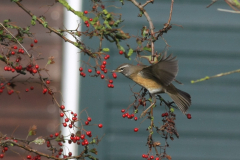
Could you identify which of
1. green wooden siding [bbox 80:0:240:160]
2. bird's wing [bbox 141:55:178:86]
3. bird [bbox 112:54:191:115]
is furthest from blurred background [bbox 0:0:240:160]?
bird's wing [bbox 141:55:178:86]

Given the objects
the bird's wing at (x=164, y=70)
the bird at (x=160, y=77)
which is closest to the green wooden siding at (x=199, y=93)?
the bird at (x=160, y=77)

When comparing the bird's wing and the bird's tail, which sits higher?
the bird's wing

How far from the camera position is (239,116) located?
2.77 meters

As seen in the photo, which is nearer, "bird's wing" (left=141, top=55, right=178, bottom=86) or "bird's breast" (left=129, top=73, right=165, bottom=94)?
"bird's wing" (left=141, top=55, right=178, bottom=86)

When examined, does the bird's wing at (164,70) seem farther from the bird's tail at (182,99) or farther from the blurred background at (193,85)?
the blurred background at (193,85)

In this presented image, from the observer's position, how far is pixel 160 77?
51.7 inches

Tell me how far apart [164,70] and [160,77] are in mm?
89

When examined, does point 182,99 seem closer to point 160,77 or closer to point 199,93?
point 160,77

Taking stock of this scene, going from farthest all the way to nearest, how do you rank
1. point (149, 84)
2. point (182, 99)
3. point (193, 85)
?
point (193, 85)
point (182, 99)
point (149, 84)

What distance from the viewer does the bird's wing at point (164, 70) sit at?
3.78 ft

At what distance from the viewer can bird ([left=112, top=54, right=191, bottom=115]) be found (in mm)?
1186

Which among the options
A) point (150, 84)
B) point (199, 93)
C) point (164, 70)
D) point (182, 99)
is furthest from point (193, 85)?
point (164, 70)

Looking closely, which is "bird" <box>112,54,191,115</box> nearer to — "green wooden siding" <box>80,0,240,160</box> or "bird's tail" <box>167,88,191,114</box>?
"bird's tail" <box>167,88,191,114</box>

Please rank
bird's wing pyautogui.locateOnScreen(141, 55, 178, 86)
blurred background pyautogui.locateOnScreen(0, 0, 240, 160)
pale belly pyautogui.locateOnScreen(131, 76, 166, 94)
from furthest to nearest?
blurred background pyautogui.locateOnScreen(0, 0, 240, 160) → pale belly pyautogui.locateOnScreen(131, 76, 166, 94) → bird's wing pyautogui.locateOnScreen(141, 55, 178, 86)
